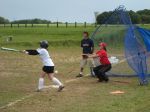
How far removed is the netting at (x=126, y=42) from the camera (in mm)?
17969

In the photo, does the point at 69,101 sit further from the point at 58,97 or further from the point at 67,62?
the point at 67,62

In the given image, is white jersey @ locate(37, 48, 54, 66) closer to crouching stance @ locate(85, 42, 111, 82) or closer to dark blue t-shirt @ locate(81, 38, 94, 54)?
crouching stance @ locate(85, 42, 111, 82)

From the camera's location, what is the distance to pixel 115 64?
2273cm

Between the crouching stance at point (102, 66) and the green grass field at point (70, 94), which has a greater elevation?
the crouching stance at point (102, 66)

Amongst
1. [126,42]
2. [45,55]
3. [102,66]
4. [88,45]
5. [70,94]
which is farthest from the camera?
[88,45]

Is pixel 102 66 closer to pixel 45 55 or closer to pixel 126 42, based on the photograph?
pixel 126 42

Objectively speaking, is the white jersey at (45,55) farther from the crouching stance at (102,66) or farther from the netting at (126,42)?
the netting at (126,42)

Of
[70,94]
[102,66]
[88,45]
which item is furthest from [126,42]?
[70,94]

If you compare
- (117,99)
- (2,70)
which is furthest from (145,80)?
(2,70)

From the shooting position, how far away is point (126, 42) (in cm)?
1927

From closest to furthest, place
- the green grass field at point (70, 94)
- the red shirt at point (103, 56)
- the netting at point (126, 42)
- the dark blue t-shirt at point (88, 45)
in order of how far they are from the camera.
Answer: the green grass field at point (70, 94) < the netting at point (126, 42) < the red shirt at point (103, 56) < the dark blue t-shirt at point (88, 45)

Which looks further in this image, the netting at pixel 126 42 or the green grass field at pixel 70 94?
the netting at pixel 126 42

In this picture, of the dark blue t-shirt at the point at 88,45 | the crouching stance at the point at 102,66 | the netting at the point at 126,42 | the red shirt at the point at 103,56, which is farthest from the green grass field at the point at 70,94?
the dark blue t-shirt at the point at 88,45

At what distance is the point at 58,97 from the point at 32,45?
88.9 ft
